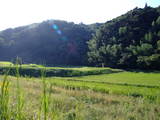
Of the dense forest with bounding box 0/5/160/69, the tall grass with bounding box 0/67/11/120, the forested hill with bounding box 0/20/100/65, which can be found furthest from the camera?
Result: the forested hill with bounding box 0/20/100/65

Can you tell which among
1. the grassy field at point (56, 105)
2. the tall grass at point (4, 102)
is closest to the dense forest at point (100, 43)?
the grassy field at point (56, 105)

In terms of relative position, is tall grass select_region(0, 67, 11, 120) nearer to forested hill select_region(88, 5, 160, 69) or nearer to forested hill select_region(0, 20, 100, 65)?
forested hill select_region(88, 5, 160, 69)

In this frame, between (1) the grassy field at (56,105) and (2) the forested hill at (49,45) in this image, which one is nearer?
(1) the grassy field at (56,105)

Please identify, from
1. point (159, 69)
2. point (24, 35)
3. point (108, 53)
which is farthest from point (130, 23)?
point (24, 35)

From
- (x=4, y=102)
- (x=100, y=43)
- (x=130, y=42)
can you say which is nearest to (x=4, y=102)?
(x=4, y=102)

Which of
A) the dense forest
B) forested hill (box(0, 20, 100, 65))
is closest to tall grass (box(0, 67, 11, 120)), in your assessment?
the dense forest

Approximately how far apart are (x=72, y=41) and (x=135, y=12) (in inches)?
905

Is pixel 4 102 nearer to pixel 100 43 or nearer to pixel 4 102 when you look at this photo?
pixel 4 102

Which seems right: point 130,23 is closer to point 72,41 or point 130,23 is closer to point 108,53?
point 108,53

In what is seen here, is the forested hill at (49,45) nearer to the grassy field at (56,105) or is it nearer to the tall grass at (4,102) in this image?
the grassy field at (56,105)

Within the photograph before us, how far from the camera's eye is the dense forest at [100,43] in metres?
48.2

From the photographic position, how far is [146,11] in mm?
57750

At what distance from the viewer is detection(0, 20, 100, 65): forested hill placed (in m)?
63.1

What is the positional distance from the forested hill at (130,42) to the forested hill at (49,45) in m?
5.58
